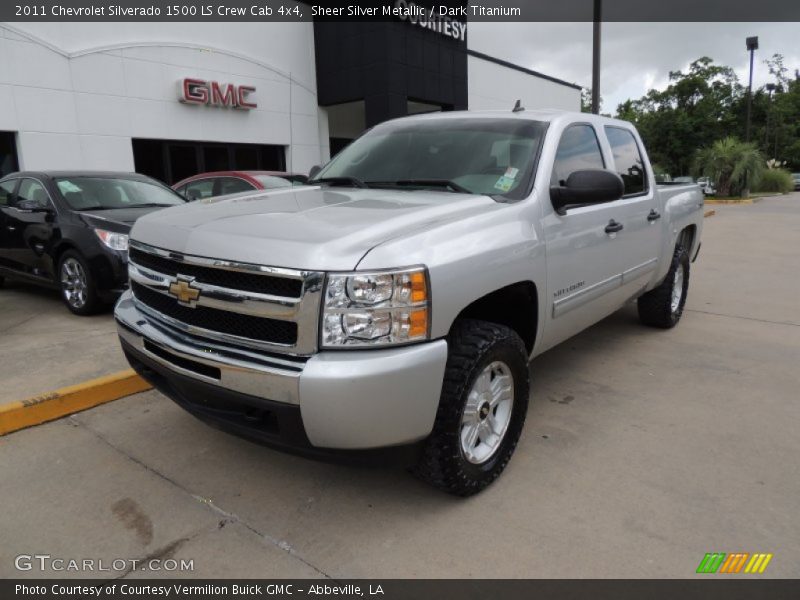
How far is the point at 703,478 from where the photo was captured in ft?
9.87

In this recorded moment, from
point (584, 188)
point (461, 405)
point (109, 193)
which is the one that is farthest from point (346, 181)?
point (109, 193)

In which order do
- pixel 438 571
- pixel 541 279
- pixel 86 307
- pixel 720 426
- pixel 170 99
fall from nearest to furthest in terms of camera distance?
pixel 438 571 → pixel 541 279 → pixel 720 426 → pixel 86 307 → pixel 170 99

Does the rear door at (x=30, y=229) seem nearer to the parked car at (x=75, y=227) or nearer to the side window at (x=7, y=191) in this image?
the parked car at (x=75, y=227)

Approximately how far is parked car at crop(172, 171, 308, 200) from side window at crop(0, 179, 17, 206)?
246cm

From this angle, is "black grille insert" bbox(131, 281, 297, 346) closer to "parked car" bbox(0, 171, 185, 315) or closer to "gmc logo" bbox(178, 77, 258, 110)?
"parked car" bbox(0, 171, 185, 315)

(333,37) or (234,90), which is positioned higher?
(333,37)

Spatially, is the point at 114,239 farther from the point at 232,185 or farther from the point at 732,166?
the point at 732,166

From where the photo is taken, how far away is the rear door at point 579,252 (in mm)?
3291

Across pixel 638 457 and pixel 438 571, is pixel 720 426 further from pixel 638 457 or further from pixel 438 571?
pixel 438 571

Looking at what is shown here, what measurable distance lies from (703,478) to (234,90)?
627 inches

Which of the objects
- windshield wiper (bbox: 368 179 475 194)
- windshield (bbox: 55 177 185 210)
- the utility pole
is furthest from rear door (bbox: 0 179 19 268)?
the utility pole

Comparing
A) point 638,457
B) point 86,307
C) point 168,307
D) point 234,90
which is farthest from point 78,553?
point 234,90

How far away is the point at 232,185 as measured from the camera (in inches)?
350

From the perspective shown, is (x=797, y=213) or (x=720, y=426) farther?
(x=797, y=213)
